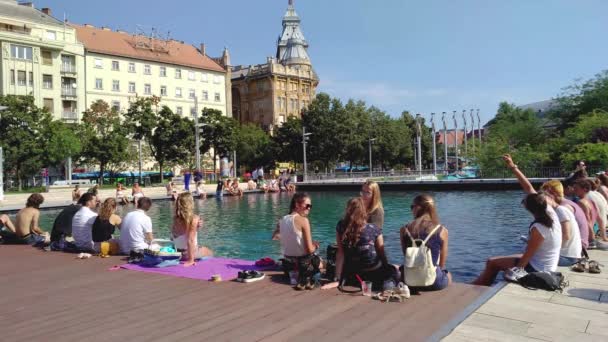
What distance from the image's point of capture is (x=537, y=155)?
166 feet

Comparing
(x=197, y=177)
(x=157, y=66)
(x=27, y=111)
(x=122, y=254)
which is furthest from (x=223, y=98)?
(x=122, y=254)

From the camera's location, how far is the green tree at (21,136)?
44.6 metres

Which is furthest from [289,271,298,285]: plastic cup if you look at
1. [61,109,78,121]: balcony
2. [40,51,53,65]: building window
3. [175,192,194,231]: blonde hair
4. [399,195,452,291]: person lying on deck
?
[40,51,53,65]: building window

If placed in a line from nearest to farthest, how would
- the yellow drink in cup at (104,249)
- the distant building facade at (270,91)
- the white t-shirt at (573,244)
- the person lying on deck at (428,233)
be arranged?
the person lying on deck at (428,233)
the white t-shirt at (573,244)
the yellow drink in cup at (104,249)
the distant building facade at (270,91)

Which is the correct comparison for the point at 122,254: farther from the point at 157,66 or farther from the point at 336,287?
the point at 157,66

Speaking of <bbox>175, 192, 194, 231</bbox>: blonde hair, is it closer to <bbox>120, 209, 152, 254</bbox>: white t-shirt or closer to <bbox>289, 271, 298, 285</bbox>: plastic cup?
<bbox>120, 209, 152, 254</bbox>: white t-shirt

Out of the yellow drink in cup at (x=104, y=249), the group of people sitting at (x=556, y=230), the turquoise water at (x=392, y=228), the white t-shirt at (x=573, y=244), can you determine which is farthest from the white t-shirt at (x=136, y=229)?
the white t-shirt at (x=573, y=244)

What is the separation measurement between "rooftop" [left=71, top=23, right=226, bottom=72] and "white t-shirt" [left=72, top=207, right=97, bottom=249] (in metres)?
66.1

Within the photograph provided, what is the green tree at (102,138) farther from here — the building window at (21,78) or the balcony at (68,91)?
the building window at (21,78)

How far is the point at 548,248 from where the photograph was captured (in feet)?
24.3

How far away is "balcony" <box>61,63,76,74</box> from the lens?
220ft

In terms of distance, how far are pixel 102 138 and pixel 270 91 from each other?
51276 mm

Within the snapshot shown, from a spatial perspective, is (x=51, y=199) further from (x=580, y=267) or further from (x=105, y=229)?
(x=580, y=267)

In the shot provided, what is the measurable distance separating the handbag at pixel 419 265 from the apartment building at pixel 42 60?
205 ft
